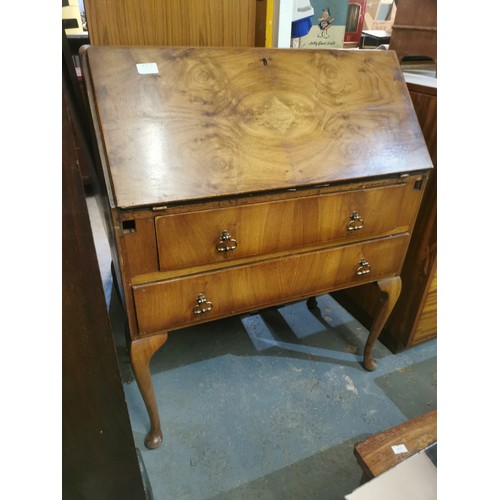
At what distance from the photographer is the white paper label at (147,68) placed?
93 cm

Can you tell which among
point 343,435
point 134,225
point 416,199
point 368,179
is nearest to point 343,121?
point 368,179

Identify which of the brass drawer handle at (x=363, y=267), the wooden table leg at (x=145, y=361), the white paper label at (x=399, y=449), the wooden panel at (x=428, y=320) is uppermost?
the brass drawer handle at (x=363, y=267)

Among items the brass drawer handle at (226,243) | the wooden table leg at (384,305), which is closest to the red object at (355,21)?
the wooden table leg at (384,305)

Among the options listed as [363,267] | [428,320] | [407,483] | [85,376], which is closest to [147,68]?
[85,376]

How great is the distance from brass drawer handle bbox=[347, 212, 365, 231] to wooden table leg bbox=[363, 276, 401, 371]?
31 centimetres

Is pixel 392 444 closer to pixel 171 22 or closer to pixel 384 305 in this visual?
pixel 384 305

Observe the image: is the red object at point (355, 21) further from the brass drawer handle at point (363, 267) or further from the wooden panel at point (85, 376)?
the wooden panel at point (85, 376)

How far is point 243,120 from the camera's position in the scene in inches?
38.8

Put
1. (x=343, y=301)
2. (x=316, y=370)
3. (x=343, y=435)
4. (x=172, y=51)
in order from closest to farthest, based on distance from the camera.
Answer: (x=172, y=51), (x=343, y=435), (x=316, y=370), (x=343, y=301)

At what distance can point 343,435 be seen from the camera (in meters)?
1.32

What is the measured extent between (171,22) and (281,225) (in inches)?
28.4

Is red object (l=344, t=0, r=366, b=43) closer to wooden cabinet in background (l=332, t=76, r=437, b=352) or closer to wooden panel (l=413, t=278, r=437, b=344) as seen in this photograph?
wooden cabinet in background (l=332, t=76, r=437, b=352)

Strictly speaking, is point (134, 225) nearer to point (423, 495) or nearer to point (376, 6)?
point (423, 495)

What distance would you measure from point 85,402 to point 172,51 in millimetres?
848
